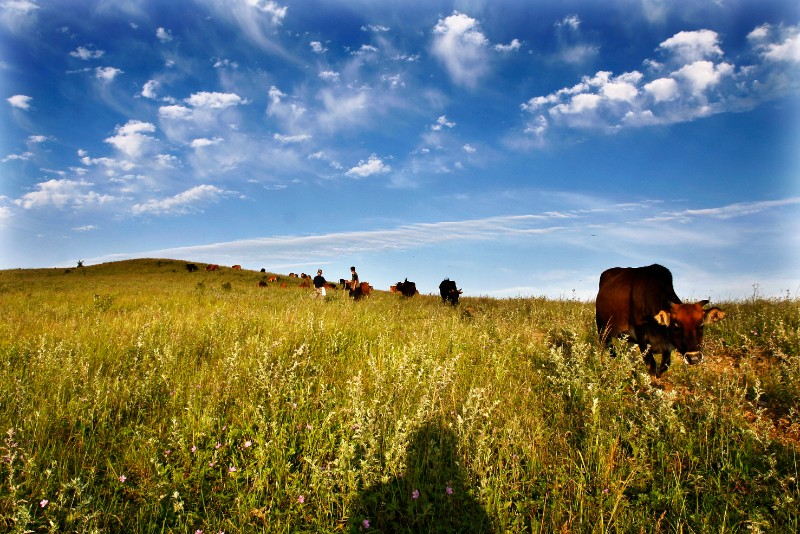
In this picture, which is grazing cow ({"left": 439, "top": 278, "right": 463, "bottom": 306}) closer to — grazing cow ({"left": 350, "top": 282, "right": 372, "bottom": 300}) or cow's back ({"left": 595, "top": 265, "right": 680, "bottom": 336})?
grazing cow ({"left": 350, "top": 282, "right": 372, "bottom": 300})

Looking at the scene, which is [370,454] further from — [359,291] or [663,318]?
[359,291]

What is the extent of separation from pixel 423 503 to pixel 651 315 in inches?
291

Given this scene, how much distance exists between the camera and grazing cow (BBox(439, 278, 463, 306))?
24.3 meters

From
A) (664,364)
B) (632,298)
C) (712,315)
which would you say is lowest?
(664,364)

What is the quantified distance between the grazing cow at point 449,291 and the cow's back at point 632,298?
43.7 ft

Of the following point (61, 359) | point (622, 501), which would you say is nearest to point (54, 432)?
point (61, 359)

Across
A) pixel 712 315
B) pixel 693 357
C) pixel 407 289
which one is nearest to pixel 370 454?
pixel 693 357

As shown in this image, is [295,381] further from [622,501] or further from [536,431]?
[622,501]

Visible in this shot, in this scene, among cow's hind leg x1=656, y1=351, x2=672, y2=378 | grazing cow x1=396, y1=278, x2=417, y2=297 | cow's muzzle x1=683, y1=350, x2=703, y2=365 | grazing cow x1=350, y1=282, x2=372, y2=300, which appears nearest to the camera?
cow's muzzle x1=683, y1=350, x2=703, y2=365

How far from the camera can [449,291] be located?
25.0m

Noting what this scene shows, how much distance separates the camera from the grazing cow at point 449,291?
79.9 ft

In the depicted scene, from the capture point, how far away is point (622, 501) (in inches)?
144

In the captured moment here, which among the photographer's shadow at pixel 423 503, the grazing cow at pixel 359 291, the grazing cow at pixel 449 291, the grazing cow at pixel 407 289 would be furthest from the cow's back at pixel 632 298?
the grazing cow at pixel 407 289

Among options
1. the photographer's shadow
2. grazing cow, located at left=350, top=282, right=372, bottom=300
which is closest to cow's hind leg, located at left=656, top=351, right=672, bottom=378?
the photographer's shadow
